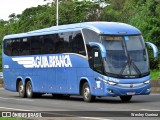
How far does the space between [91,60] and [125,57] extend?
1496 millimetres

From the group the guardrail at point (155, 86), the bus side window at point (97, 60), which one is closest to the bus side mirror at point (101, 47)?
the bus side window at point (97, 60)

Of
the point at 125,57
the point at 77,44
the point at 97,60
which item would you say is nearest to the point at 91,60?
the point at 97,60

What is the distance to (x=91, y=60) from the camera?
986 inches

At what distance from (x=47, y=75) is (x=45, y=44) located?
1.60 metres

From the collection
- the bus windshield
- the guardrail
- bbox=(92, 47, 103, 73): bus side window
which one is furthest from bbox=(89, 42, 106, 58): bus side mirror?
the guardrail

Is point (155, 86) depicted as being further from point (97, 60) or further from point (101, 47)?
point (101, 47)

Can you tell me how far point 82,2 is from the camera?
73.4m

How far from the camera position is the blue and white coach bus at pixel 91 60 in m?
24.4

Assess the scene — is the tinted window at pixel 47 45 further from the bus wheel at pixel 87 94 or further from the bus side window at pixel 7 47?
the bus wheel at pixel 87 94

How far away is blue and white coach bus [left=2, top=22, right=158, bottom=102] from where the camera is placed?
2436 centimetres

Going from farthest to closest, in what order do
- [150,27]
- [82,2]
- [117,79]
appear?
[82,2] → [150,27] → [117,79]

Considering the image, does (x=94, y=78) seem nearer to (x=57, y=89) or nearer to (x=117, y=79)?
(x=117, y=79)

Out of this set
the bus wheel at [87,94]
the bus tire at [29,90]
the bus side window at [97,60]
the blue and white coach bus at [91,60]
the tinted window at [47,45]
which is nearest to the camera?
the blue and white coach bus at [91,60]

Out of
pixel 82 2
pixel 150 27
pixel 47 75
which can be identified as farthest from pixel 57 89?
pixel 82 2
